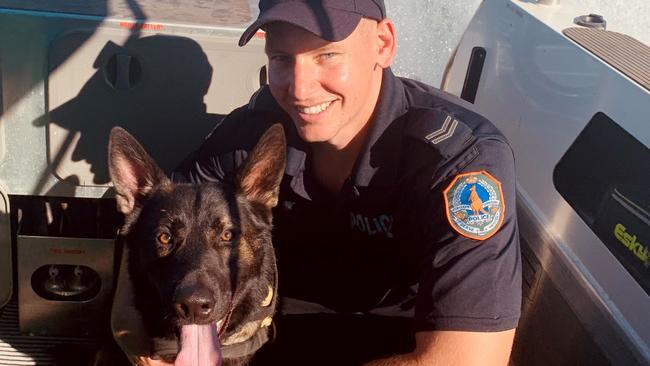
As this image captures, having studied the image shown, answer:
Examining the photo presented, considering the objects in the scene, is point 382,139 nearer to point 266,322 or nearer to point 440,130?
point 440,130

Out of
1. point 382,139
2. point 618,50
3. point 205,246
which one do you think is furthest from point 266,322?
point 618,50

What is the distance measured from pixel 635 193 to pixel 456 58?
1.53m

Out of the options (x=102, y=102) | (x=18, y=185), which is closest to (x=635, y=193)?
(x=102, y=102)

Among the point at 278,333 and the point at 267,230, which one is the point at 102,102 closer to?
the point at 267,230

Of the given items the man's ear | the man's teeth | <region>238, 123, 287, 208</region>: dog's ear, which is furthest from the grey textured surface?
<region>238, 123, 287, 208</region>: dog's ear

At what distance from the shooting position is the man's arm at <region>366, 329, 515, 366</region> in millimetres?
1771

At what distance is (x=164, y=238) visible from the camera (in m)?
2.23

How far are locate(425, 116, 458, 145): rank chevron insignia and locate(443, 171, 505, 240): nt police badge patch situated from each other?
162 mm

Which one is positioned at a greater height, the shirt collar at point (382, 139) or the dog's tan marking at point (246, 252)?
the shirt collar at point (382, 139)

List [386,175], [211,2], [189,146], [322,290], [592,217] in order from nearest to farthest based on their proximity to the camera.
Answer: [592,217]
[386,175]
[322,290]
[189,146]
[211,2]

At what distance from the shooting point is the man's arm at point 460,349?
1771 millimetres

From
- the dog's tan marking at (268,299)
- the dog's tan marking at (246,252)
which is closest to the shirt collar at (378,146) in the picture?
the dog's tan marking at (246,252)

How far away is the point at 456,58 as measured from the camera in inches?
124

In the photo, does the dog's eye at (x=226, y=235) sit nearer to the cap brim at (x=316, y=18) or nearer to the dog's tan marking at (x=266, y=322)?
the dog's tan marking at (x=266, y=322)
